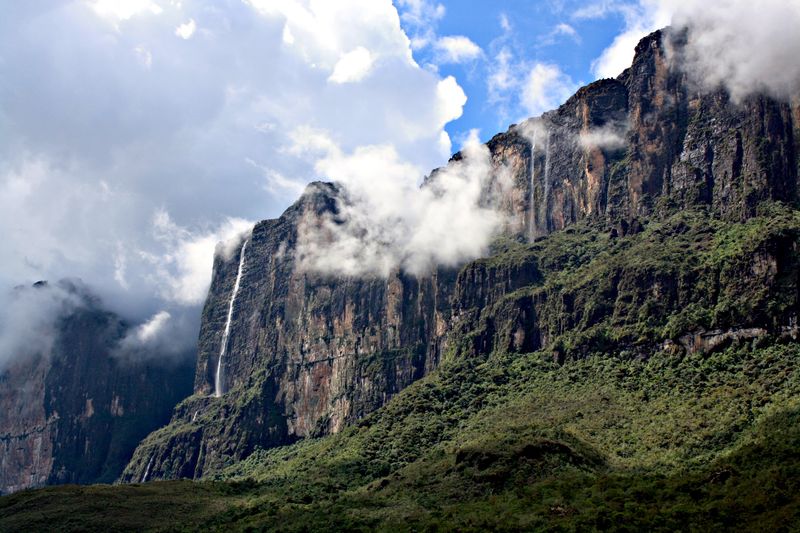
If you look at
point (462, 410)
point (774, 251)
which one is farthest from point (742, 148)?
point (462, 410)

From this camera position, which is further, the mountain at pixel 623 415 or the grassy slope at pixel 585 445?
the mountain at pixel 623 415

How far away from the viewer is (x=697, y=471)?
11119 cm

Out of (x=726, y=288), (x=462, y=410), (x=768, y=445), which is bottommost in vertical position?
(x=768, y=445)

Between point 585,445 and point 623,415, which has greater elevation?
point 623,415

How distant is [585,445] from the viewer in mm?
135875

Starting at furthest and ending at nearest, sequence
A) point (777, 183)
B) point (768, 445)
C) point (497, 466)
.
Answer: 1. point (777, 183)
2. point (497, 466)
3. point (768, 445)

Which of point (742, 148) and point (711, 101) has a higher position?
point (711, 101)

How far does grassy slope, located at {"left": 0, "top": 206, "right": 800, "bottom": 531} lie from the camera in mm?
100625

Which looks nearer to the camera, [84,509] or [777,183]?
[84,509]

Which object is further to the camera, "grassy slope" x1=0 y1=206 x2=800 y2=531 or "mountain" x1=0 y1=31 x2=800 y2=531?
"mountain" x1=0 y1=31 x2=800 y2=531

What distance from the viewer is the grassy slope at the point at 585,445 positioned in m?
101

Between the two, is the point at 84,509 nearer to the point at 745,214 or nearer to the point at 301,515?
the point at 301,515

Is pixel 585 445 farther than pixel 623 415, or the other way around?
pixel 623 415

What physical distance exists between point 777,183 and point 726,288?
1268 inches
